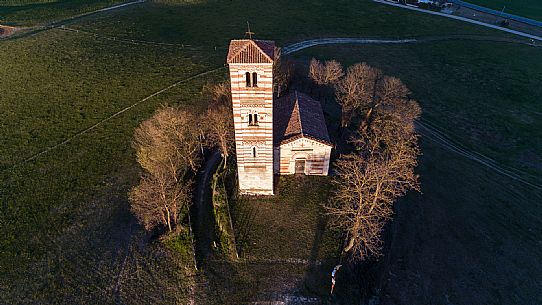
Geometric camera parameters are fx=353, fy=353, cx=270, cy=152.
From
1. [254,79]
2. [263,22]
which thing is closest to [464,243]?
[254,79]

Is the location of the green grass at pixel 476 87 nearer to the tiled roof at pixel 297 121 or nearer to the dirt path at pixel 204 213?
the tiled roof at pixel 297 121

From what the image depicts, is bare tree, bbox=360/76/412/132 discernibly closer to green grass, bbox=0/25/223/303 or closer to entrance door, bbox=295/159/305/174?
entrance door, bbox=295/159/305/174

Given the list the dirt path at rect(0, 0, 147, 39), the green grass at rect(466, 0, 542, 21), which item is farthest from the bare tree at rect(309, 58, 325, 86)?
the green grass at rect(466, 0, 542, 21)

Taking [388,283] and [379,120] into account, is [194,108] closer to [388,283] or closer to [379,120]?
[379,120]

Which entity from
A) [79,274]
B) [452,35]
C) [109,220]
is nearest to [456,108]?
[452,35]

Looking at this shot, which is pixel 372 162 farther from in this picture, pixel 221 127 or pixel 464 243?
pixel 221 127

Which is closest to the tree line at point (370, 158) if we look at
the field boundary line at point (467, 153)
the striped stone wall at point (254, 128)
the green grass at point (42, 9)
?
the field boundary line at point (467, 153)
